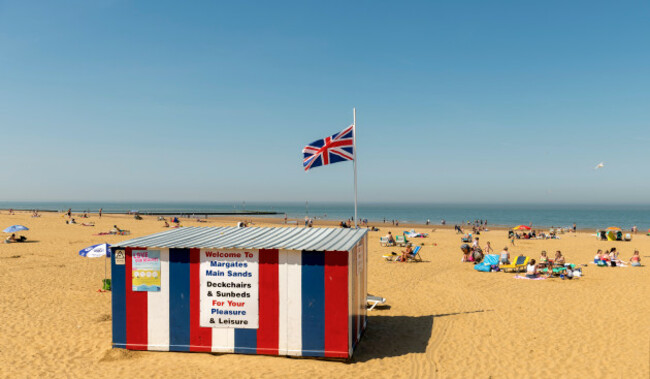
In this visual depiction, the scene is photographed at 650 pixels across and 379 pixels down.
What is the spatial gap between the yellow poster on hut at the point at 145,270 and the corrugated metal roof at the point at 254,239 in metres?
0.21

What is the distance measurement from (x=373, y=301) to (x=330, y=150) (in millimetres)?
4729

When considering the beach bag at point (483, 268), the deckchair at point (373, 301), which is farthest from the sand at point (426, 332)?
the beach bag at point (483, 268)

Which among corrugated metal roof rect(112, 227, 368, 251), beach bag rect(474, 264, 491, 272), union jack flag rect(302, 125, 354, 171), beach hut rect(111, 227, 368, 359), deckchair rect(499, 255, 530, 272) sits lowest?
beach bag rect(474, 264, 491, 272)

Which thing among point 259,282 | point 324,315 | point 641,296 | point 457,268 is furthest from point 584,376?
point 457,268

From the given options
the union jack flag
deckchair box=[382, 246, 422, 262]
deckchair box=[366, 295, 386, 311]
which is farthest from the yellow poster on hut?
deckchair box=[382, 246, 422, 262]

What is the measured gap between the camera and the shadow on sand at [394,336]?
9047 millimetres

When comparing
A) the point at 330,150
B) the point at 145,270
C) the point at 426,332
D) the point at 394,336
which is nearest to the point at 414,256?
the point at 330,150

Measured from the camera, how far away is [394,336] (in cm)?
1019

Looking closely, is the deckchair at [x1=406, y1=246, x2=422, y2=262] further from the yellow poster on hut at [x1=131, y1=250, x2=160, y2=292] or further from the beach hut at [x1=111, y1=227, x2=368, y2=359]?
the yellow poster on hut at [x1=131, y1=250, x2=160, y2=292]

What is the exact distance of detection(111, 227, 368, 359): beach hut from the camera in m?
8.26

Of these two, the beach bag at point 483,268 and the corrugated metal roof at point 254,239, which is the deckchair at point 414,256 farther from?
the corrugated metal roof at point 254,239

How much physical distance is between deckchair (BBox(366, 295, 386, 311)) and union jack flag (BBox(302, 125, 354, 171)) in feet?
13.5

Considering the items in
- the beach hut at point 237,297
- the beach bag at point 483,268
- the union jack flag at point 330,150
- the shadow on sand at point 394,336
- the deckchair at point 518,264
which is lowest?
the shadow on sand at point 394,336

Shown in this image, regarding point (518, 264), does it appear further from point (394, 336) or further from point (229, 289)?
point (229, 289)
